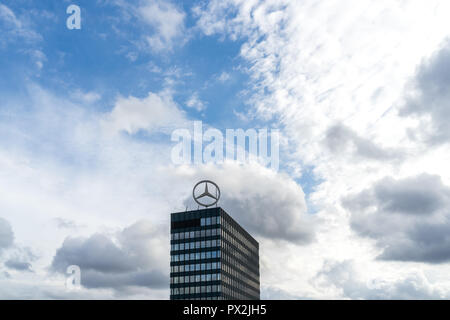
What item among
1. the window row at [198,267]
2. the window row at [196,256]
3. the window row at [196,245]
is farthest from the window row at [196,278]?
the window row at [196,245]

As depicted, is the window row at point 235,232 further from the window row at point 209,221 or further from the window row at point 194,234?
the window row at point 194,234

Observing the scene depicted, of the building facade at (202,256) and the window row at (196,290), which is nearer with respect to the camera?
the window row at (196,290)

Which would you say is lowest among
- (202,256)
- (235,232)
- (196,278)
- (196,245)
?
(196,278)

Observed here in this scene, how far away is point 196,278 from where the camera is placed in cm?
15975

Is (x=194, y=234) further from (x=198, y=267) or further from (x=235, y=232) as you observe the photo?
(x=235, y=232)

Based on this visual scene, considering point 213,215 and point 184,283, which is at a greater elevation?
point 213,215

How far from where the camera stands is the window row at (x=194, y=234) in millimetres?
161750

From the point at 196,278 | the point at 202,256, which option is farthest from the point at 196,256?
the point at 196,278

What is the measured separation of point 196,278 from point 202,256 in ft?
25.8
